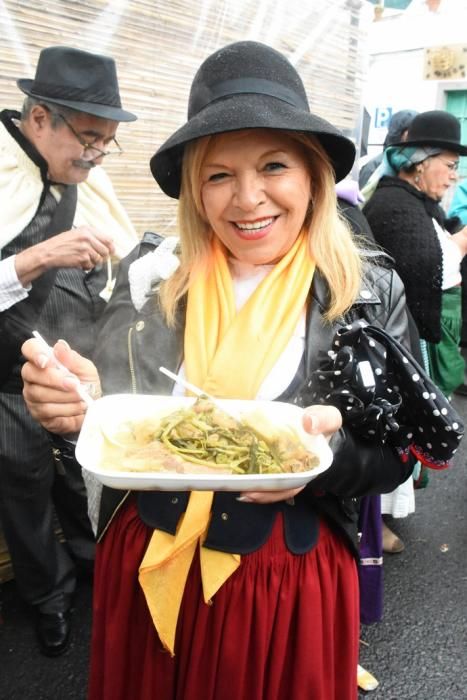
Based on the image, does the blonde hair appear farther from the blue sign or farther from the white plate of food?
the blue sign

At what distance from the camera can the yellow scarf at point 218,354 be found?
1.41 m

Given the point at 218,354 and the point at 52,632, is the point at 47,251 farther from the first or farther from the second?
the point at 52,632

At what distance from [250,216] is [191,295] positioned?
0.29 meters

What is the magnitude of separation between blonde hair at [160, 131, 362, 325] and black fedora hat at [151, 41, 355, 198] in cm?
6

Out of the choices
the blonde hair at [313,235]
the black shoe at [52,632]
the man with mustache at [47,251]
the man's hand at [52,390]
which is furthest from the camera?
the black shoe at [52,632]

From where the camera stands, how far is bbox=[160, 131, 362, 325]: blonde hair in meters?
1.54

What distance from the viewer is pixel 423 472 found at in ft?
12.2

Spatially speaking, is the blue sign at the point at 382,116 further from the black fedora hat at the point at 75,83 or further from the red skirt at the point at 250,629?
the red skirt at the point at 250,629

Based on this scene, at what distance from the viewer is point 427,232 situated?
317 centimetres

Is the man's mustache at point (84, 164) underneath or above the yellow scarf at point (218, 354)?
above

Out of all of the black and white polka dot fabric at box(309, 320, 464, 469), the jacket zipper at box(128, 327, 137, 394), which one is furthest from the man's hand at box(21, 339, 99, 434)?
the black and white polka dot fabric at box(309, 320, 464, 469)

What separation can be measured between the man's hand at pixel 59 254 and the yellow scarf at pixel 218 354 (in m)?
0.75

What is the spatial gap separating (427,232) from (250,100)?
6.61 feet

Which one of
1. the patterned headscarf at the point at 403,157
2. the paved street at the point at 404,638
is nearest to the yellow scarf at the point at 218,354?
the paved street at the point at 404,638
